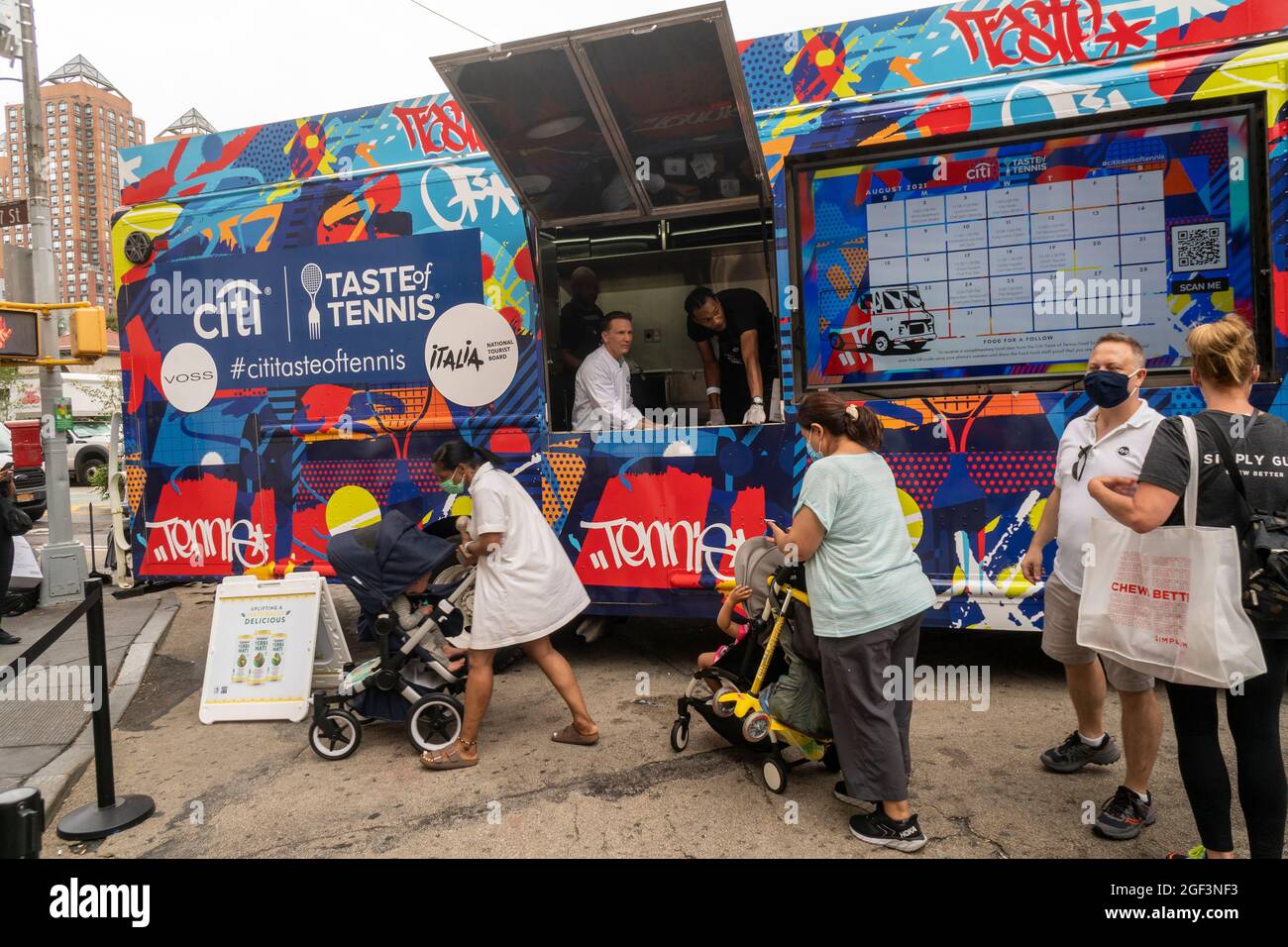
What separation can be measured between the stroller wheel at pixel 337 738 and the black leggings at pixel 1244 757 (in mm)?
3514

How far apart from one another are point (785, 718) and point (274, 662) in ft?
9.72

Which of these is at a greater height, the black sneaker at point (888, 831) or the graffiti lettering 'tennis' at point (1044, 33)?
the graffiti lettering 'tennis' at point (1044, 33)

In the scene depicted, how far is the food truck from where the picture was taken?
446 centimetres

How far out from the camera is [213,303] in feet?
20.2

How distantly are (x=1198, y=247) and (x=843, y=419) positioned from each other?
2.44 m

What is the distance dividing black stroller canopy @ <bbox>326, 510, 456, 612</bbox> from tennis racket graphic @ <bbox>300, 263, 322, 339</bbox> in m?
1.78

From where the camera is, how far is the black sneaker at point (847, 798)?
336 centimetres

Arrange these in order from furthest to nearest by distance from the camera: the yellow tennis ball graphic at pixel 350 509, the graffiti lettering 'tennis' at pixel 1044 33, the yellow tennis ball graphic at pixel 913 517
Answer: the yellow tennis ball graphic at pixel 350 509, the yellow tennis ball graphic at pixel 913 517, the graffiti lettering 'tennis' at pixel 1044 33

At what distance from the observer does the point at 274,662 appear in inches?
201

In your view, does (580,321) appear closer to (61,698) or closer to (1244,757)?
(61,698)

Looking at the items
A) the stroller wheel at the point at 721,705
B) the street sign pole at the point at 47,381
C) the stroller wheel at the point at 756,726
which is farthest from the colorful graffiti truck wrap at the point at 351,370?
the street sign pole at the point at 47,381

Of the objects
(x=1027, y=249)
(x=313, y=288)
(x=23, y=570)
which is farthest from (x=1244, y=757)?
(x=23, y=570)

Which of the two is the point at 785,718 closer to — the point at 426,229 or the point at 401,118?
the point at 426,229

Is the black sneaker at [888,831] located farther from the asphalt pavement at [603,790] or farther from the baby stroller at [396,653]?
the baby stroller at [396,653]
